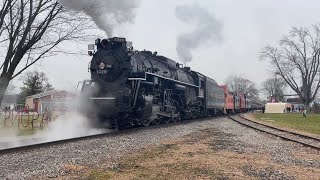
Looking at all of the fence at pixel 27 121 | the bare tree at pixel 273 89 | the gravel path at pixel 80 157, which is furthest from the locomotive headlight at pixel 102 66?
the bare tree at pixel 273 89

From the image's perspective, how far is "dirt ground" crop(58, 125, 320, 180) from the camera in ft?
23.4

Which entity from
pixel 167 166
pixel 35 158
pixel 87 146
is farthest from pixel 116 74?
pixel 167 166

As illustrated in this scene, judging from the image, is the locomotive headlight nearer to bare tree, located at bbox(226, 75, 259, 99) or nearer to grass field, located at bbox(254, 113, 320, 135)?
grass field, located at bbox(254, 113, 320, 135)

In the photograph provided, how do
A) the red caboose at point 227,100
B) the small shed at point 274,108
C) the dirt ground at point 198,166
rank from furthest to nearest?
the small shed at point 274,108 → the red caboose at point 227,100 → the dirt ground at point 198,166

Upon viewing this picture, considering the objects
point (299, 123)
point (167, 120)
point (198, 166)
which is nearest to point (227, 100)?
point (299, 123)

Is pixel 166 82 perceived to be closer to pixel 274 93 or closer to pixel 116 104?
pixel 116 104

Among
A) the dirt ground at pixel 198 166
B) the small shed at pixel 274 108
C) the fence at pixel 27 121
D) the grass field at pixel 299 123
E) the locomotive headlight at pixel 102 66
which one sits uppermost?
the locomotive headlight at pixel 102 66

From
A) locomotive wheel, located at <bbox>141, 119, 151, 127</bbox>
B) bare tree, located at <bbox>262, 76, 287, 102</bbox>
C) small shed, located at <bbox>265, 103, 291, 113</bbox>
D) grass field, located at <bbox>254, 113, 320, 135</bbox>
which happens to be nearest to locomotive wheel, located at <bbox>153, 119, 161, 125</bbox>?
locomotive wheel, located at <bbox>141, 119, 151, 127</bbox>

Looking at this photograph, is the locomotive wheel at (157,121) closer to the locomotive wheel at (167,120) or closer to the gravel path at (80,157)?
the locomotive wheel at (167,120)

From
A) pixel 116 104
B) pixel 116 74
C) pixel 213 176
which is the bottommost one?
pixel 213 176

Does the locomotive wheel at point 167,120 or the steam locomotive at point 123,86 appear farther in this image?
the locomotive wheel at point 167,120

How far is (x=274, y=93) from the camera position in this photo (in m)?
118

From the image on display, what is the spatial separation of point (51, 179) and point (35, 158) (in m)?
2.71

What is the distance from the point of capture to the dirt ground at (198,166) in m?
7.12
